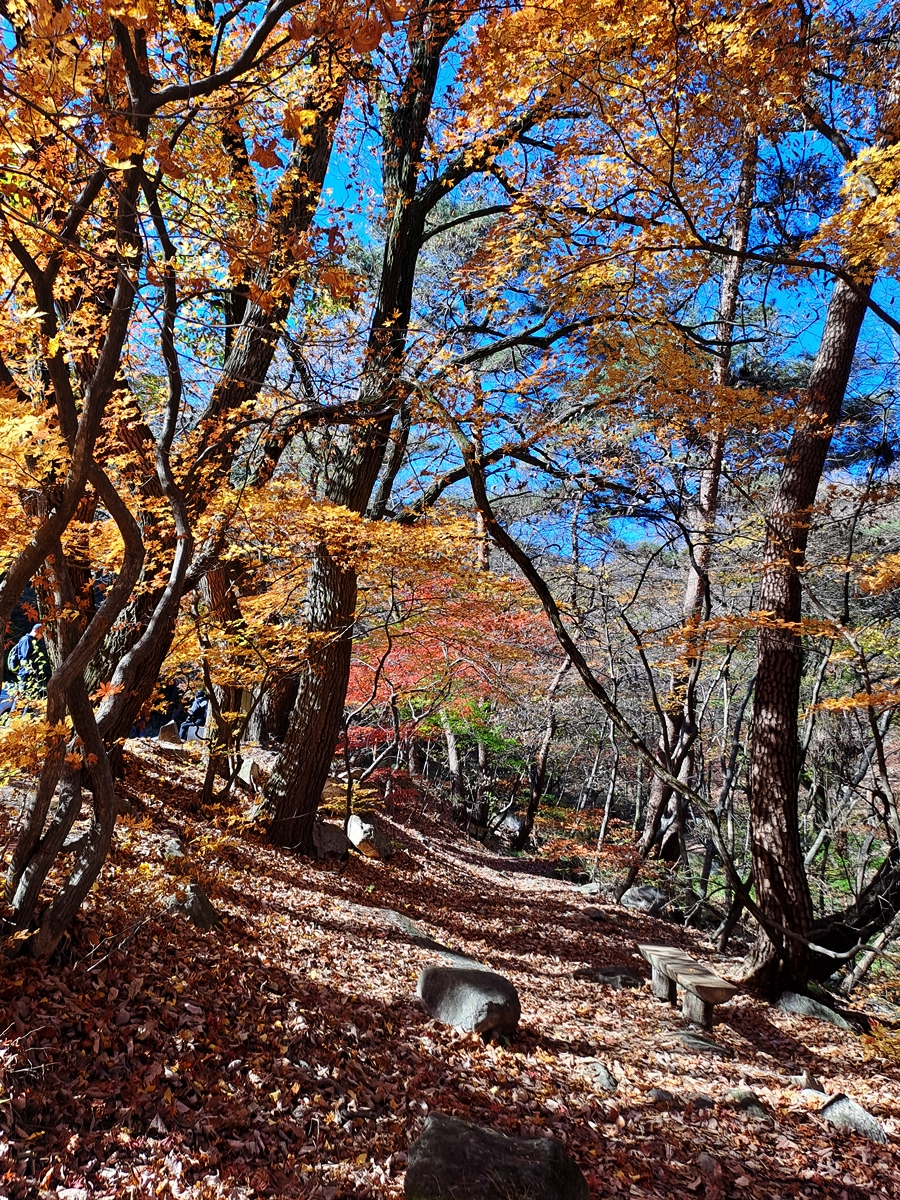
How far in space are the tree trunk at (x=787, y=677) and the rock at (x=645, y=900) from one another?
3707 millimetres

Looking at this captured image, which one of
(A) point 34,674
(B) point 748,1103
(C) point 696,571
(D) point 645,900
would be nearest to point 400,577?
(C) point 696,571

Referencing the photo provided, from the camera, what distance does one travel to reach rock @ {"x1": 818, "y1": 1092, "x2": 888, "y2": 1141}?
4.14 meters

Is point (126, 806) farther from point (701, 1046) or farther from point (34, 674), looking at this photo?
point (701, 1046)

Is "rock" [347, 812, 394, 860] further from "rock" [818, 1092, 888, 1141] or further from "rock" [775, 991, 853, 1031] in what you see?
"rock" [818, 1092, 888, 1141]

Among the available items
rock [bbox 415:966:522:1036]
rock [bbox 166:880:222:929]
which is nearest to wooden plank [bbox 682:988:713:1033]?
rock [bbox 415:966:522:1036]

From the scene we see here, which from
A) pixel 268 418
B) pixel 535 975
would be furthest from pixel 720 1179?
pixel 268 418

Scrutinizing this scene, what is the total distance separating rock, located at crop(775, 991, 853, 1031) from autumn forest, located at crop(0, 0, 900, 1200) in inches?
1.7

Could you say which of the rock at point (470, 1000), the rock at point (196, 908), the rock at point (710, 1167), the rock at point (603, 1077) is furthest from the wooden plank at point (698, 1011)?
the rock at point (196, 908)

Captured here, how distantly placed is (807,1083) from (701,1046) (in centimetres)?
75

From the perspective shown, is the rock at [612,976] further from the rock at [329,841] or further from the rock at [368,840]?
the rock at [368,840]

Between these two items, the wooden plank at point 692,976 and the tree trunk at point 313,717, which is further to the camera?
the tree trunk at point 313,717

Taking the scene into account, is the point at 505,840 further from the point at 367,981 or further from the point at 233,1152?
the point at 233,1152

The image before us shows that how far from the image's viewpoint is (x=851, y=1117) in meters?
4.25

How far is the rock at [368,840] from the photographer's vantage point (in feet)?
31.3
